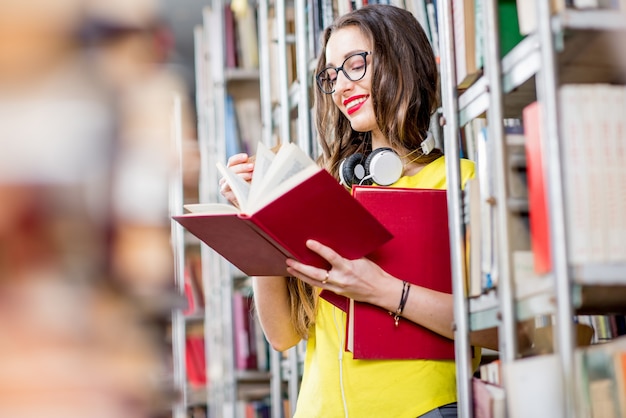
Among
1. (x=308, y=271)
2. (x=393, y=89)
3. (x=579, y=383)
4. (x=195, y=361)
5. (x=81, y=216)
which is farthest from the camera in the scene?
(x=195, y=361)

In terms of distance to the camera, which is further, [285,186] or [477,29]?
[477,29]

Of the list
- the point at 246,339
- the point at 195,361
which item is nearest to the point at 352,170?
the point at 246,339

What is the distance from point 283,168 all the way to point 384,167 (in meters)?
0.31

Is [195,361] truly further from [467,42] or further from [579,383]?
[579,383]

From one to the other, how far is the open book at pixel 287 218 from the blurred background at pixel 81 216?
0.73 m

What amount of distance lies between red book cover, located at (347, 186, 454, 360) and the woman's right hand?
24 cm

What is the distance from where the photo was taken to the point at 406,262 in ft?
5.27

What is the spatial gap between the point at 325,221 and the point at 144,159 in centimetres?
84

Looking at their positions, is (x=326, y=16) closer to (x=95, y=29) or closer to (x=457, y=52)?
(x=457, y=52)

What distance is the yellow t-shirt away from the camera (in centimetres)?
157

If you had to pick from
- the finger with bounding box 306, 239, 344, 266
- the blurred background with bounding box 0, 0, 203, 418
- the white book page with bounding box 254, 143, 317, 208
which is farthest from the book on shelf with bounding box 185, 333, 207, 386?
the blurred background with bounding box 0, 0, 203, 418

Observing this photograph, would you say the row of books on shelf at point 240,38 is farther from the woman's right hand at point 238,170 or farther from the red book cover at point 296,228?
the red book cover at point 296,228

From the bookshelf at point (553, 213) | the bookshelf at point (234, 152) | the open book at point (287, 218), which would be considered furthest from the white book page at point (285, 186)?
the bookshelf at point (234, 152)

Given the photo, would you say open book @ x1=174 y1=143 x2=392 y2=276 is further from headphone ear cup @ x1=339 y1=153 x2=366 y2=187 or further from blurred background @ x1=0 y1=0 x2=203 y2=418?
Answer: blurred background @ x1=0 y1=0 x2=203 y2=418
